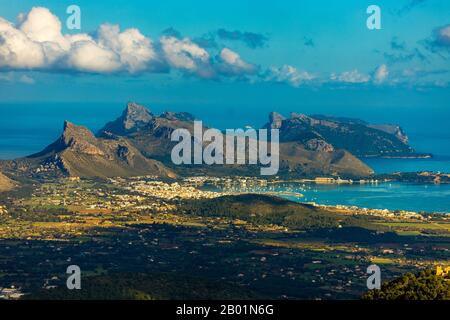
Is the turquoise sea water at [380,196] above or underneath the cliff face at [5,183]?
underneath

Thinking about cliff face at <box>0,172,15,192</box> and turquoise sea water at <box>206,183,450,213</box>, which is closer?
turquoise sea water at <box>206,183,450,213</box>

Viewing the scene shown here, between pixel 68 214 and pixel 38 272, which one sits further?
pixel 68 214

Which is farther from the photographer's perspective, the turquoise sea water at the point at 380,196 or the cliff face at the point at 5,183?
the cliff face at the point at 5,183

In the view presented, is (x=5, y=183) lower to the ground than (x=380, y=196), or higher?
higher

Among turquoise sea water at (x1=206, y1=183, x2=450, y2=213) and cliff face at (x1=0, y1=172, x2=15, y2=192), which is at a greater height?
cliff face at (x1=0, y1=172, x2=15, y2=192)

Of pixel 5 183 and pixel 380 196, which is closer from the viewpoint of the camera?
pixel 5 183

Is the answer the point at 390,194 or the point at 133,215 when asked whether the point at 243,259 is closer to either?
the point at 133,215
